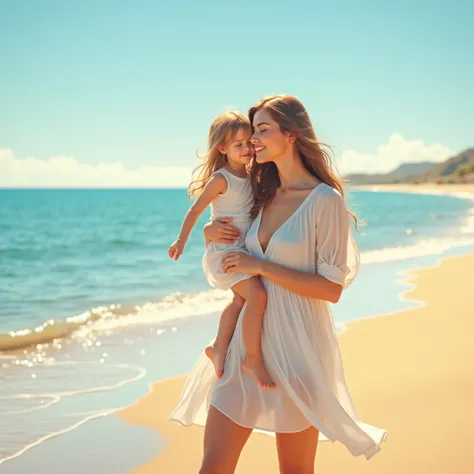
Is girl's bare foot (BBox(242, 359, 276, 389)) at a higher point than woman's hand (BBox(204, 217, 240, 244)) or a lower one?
lower

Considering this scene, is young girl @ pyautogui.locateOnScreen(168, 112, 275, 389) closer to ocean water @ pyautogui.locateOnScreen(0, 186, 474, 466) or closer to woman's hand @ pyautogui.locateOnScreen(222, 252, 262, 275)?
woman's hand @ pyautogui.locateOnScreen(222, 252, 262, 275)

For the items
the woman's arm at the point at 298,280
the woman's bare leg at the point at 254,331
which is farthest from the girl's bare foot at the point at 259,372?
the woman's arm at the point at 298,280

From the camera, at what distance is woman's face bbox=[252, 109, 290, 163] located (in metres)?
3.13

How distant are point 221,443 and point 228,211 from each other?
4.01ft

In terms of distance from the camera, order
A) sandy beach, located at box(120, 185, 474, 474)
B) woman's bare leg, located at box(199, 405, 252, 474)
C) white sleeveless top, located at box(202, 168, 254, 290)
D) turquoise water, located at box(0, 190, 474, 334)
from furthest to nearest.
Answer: turquoise water, located at box(0, 190, 474, 334) < sandy beach, located at box(120, 185, 474, 474) < white sleeveless top, located at box(202, 168, 254, 290) < woman's bare leg, located at box(199, 405, 252, 474)

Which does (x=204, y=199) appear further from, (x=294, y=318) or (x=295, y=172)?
(x=294, y=318)

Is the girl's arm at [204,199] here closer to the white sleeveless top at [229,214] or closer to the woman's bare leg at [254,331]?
the white sleeveless top at [229,214]

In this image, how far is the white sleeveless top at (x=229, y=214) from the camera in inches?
133

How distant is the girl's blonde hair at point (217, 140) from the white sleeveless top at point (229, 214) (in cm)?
13

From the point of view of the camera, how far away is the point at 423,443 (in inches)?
187

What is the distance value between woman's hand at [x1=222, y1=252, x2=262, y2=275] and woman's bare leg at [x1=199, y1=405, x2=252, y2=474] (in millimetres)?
615

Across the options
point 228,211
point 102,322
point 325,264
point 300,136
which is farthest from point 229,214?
point 102,322

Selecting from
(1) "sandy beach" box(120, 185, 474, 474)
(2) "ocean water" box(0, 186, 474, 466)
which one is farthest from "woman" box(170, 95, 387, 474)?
(1) "sandy beach" box(120, 185, 474, 474)

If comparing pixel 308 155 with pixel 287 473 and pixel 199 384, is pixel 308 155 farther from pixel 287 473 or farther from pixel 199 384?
pixel 287 473
